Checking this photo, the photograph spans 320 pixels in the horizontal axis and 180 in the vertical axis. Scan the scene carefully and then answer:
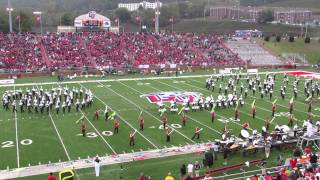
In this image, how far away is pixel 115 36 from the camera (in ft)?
163

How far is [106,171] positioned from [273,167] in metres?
5.67

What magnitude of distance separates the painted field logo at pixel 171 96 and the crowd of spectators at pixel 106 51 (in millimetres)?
14994

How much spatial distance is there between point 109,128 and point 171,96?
8540mm

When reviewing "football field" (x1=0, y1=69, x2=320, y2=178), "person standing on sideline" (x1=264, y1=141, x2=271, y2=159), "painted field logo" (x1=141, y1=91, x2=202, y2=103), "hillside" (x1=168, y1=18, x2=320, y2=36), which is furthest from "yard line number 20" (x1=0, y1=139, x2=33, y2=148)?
"hillside" (x1=168, y1=18, x2=320, y2=36)

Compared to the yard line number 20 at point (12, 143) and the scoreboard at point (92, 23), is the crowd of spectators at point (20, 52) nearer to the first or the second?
the scoreboard at point (92, 23)

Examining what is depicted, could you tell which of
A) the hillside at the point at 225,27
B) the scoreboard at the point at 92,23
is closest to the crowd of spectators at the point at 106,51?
the scoreboard at the point at 92,23

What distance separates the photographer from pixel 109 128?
1977 centimetres

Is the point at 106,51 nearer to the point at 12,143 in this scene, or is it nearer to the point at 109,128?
the point at 109,128

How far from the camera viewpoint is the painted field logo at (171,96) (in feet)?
86.2

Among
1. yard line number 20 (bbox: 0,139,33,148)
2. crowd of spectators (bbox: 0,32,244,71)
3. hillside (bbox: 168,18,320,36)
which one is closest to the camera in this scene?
yard line number 20 (bbox: 0,139,33,148)

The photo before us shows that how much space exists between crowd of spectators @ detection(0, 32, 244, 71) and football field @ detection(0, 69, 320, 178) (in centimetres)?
1433

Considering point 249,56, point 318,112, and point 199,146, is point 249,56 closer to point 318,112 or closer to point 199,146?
point 318,112

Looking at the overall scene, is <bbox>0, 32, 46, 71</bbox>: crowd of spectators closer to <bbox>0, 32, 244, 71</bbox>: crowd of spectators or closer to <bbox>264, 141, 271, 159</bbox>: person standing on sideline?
<bbox>0, 32, 244, 71</bbox>: crowd of spectators

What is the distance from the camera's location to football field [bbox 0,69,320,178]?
1642 centimetres
